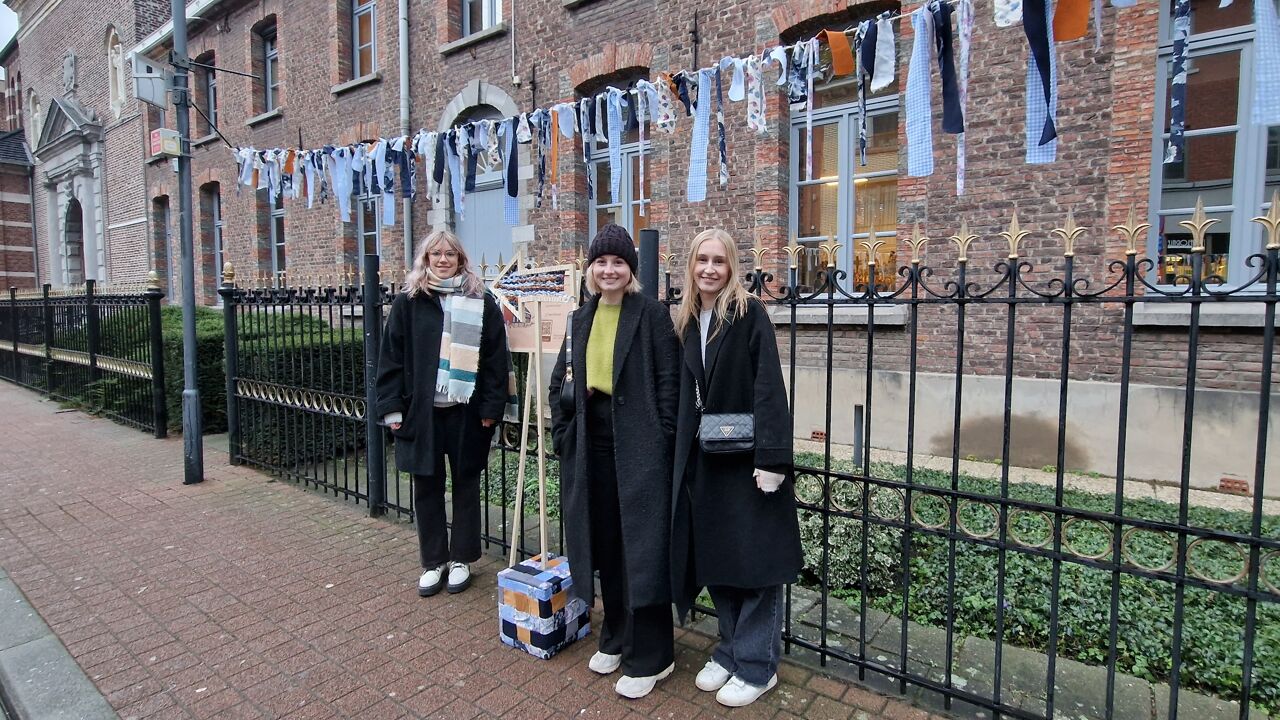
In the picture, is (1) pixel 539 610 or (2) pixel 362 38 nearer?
(1) pixel 539 610

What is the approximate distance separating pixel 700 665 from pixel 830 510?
0.96 m

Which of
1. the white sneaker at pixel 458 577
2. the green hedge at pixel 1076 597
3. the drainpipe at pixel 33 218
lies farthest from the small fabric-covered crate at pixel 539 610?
the drainpipe at pixel 33 218

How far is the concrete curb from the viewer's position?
2900 mm

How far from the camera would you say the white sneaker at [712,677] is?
296 cm

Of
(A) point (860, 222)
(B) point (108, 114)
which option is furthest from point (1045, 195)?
(B) point (108, 114)

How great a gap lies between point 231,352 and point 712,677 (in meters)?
5.57

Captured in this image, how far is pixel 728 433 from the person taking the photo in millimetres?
2670

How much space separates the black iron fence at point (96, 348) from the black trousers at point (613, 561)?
6.86 metres

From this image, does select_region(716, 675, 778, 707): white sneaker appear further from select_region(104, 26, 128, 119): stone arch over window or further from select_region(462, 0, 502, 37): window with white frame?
select_region(104, 26, 128, 119): stone arch over window

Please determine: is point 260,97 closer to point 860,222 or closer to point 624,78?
point 624,78

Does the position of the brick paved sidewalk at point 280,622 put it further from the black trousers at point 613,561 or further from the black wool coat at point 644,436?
the black wool coat at point 644,436

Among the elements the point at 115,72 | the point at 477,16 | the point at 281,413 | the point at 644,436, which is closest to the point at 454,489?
the point at 644,436

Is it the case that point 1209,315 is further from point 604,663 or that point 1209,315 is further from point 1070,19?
point 604,663

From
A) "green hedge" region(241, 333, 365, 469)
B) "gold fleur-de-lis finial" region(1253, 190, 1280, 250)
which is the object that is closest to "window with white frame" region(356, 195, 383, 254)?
"green hedge" region(241, 333, 365, 469)
